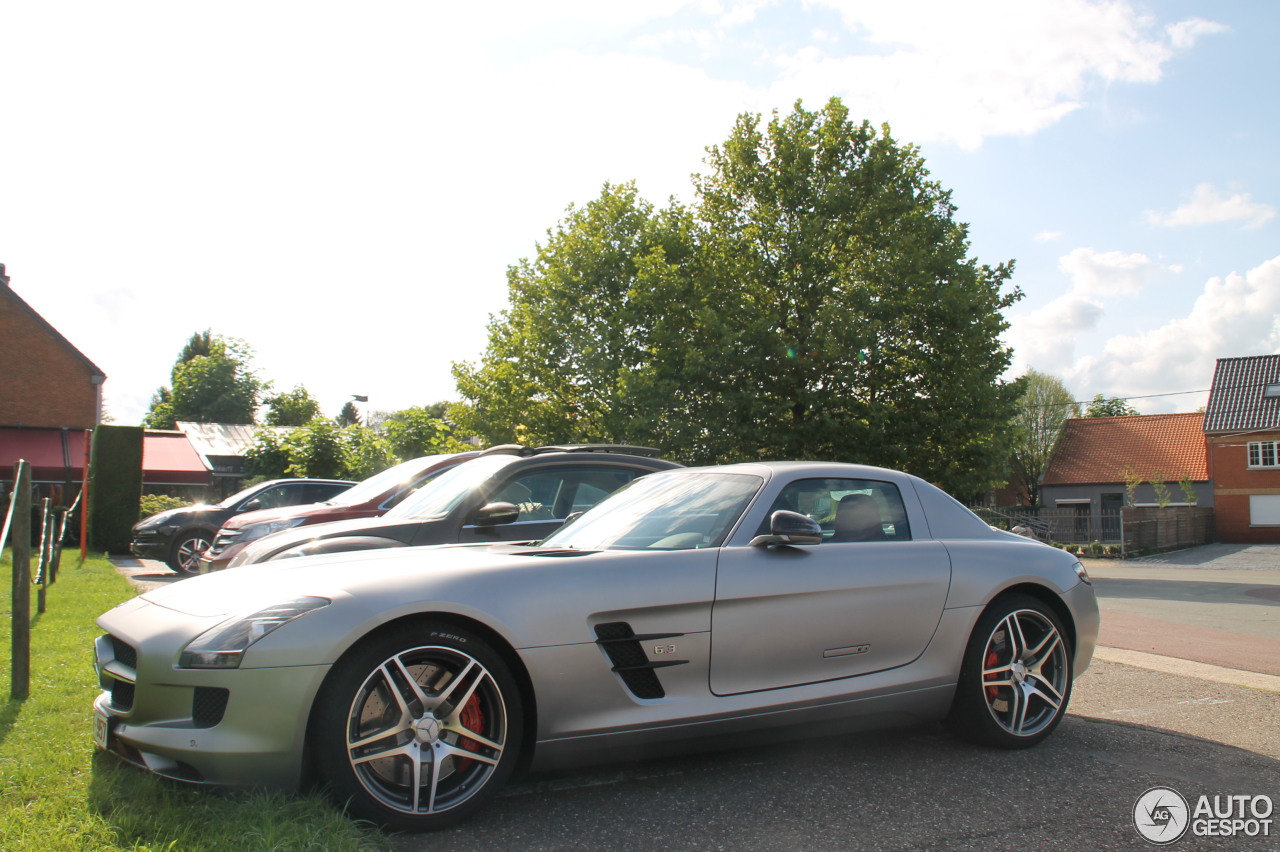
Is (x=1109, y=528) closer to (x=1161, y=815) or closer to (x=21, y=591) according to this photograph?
(x=1161, y=815)

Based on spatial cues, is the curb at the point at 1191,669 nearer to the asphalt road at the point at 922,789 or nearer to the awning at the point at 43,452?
the asphalt road at the point at 922,789

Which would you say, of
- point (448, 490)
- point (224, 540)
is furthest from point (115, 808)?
point (224, 540)

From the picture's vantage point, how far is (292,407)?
252 feet

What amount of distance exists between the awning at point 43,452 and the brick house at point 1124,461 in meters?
45.9

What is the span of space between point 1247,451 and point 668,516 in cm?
4782

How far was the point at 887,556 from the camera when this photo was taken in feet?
14.7

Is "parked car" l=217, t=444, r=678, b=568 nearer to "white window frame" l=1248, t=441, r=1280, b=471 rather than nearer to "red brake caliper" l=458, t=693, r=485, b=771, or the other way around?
"red brake caliper" l=458, t=693, r=485, b=771

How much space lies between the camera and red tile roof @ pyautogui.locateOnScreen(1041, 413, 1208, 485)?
5106 centimetres

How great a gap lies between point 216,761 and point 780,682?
2203 mm

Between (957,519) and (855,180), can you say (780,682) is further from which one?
(855,180)

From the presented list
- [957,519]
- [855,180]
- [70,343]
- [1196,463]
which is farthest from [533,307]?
[1196,463]

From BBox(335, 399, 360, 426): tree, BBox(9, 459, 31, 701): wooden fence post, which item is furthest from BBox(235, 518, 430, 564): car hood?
BBox(335, 399, 360, 426): tree

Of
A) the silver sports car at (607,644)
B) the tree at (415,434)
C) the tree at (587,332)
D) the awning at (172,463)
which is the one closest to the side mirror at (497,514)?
the silver sports car at (607,644)

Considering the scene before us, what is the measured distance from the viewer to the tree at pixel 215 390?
7744cm
